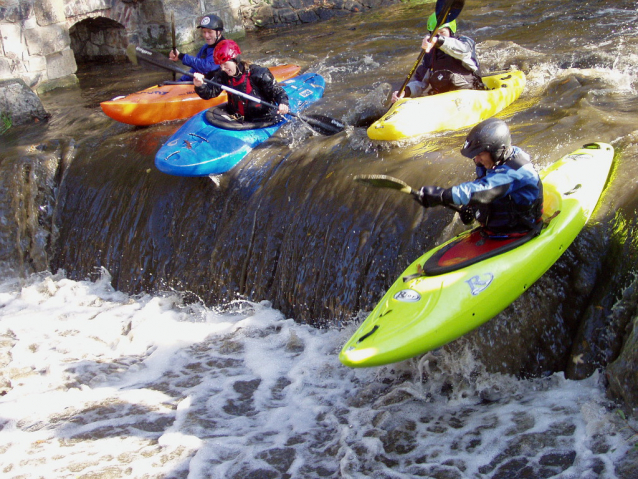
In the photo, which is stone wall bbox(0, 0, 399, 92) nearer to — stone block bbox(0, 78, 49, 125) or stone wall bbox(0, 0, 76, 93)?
stone wall bbox(0, 0, 76, 93)

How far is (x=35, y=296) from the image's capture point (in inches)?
225

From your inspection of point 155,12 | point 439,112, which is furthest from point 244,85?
point 155,12

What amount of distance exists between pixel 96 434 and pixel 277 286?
1.60 m

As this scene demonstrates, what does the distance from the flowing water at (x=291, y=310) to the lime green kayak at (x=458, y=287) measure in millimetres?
187

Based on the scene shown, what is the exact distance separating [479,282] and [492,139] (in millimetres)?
729

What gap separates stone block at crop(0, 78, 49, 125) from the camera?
7695 millimetres

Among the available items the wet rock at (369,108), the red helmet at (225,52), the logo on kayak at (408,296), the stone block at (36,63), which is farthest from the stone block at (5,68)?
the logo on kayak at (408,296)

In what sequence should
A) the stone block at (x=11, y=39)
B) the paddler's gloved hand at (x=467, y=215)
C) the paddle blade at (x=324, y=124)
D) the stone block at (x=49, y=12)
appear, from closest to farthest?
the paddler's gloved hand at (x=467, y=215)
the paddle blade at (x=324, y=124)
the stone block at (x=11, y=39)
the stone block at (x=49, y=12)

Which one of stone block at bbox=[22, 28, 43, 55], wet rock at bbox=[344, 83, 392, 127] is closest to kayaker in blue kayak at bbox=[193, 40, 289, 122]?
wet rock at bbox=[344, 83, 392, 127]

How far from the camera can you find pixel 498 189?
3.22 m

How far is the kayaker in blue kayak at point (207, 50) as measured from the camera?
6188 mm

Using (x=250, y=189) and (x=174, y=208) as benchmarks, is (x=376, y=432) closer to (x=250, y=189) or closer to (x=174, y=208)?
(x=250, y=189)

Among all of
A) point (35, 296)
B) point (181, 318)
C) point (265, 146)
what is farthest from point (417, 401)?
point (35, 296)

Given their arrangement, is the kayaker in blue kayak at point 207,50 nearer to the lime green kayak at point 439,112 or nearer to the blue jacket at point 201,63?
the blue jacket at point 201,63
